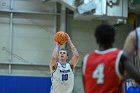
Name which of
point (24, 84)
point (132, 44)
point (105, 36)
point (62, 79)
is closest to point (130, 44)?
point (132, 44)

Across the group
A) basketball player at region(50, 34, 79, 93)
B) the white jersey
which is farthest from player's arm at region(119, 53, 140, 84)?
the white jersey

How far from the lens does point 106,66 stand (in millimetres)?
2807

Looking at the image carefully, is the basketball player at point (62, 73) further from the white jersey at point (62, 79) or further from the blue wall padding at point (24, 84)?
the blue wall padding at point (24, 84)

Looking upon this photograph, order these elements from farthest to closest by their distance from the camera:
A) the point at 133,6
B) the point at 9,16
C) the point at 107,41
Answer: the point at 9,16, the point at 133,6, the point at 107,41

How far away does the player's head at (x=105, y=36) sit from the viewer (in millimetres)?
2801

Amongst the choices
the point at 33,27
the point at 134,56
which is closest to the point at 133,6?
the point at 33,27

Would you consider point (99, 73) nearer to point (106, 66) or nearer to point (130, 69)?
point (106, 66)

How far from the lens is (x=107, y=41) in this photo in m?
2.84

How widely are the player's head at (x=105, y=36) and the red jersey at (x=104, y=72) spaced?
0.06m

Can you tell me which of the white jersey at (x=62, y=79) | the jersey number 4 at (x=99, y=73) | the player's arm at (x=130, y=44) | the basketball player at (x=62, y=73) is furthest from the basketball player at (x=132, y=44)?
the white jersey at (x=62, y=79)

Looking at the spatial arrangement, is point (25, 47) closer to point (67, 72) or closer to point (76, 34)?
point (76, 34)

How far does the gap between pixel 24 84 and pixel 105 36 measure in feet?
30.8

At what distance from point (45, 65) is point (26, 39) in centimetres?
115

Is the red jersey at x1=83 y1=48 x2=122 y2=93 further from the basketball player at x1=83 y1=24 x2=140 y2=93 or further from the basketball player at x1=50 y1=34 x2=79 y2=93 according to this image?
the basketball player at x1=50 y1=34 x2=79 y2=93
